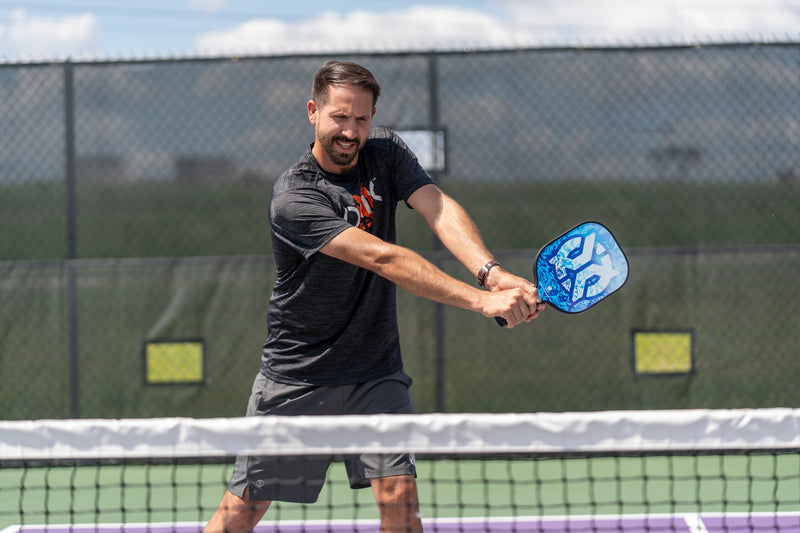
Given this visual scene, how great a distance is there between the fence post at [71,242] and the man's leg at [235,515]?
282 centimetres

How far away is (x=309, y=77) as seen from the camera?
5043 millimetres

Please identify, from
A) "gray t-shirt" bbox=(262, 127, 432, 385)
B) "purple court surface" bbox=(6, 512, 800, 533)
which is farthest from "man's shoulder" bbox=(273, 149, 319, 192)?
"purple court surface" bbox=(6, 512, 800, 533)

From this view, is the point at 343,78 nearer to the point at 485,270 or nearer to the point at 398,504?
the point at 485,270

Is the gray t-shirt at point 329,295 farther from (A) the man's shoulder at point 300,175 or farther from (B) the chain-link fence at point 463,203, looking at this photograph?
(B) the chain-link fence at point 463,203

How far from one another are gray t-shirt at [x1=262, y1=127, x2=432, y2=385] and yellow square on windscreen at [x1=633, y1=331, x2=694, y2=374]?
2.66 metres

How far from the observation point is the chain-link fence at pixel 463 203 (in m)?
4.94

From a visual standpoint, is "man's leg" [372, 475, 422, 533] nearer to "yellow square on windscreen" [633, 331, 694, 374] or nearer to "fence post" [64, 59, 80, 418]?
"yellow square on windscreen" [633, 331, 694, 374]

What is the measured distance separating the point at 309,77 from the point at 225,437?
3.32 meters

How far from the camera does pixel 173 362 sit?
4957 millimetres

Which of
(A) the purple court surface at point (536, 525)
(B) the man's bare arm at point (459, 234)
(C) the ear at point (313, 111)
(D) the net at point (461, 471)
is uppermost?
(C) the ear at point (313, 111)

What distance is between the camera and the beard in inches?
97.9

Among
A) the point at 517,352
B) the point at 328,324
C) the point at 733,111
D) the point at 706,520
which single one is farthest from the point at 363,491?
the point at 733,111

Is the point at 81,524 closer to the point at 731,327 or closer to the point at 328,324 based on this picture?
the point at 328,324

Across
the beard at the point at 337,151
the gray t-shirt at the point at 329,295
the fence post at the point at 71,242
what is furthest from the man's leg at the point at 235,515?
the fence post at the point at 71,242
